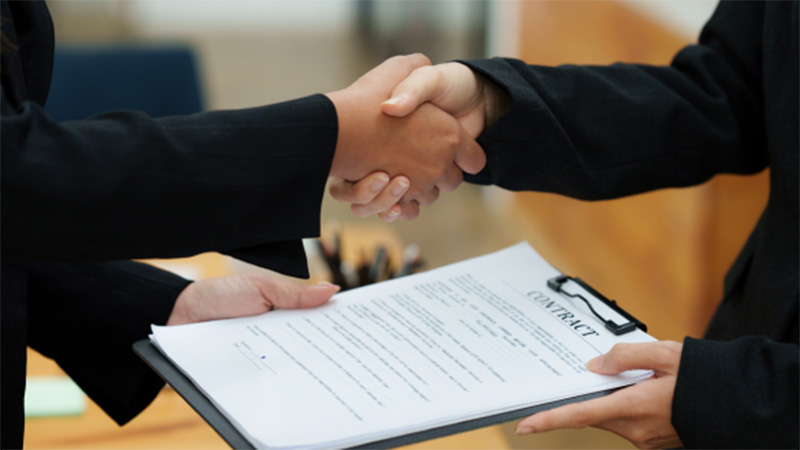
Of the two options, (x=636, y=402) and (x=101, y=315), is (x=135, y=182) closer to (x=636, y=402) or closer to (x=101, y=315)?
(x=101, y=315)

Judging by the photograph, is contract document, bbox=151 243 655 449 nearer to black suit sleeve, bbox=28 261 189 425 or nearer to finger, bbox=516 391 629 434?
finger, bbox=516 391 629 434

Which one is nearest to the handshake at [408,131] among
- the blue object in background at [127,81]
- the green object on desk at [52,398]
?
the green object on desk at [52,398]

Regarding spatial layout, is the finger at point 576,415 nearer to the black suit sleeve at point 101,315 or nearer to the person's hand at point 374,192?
the person's hand at point 374,192

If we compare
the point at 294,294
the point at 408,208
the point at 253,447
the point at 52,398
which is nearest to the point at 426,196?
the point at 408,208

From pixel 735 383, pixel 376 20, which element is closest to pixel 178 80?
pixel 735 383

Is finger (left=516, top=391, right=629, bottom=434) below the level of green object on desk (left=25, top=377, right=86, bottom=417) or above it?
above

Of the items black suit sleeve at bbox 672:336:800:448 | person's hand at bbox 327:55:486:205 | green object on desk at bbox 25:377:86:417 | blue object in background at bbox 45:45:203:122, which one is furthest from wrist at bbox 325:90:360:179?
blue object in background at bbox 45:45:203:122

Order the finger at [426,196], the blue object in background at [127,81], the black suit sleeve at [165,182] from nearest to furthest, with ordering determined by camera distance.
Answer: the black suit sleeve at [165,182]
the finger at [426,196]
the blue object in background at [127,81]

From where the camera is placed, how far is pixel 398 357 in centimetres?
83

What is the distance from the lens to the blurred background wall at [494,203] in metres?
1.30

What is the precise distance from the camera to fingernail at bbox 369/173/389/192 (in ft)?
3.21

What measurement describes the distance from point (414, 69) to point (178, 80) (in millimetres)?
1317

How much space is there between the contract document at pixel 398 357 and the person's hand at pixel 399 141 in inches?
5.2

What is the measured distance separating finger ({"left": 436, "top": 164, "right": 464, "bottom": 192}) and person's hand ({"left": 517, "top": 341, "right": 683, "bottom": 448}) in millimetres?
343
